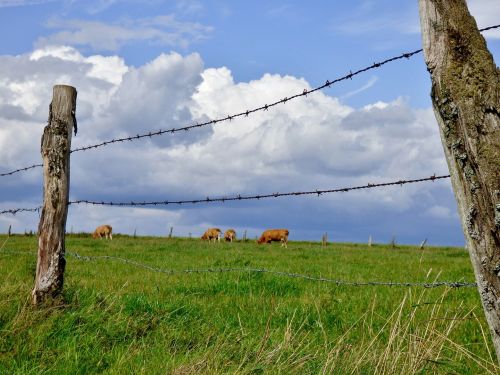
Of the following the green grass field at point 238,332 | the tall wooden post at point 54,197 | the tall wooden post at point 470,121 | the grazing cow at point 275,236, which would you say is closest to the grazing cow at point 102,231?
the grazing cow at point 275,236

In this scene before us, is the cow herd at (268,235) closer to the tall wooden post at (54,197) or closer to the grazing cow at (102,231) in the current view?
the grazing cow at (102,231)

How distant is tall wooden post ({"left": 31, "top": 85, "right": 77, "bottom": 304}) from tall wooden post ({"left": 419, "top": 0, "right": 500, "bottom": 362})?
489 centimetres

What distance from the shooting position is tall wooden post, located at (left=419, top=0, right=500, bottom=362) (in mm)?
3207

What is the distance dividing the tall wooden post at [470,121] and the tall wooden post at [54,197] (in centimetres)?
489

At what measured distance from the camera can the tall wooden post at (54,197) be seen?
22.4 ft

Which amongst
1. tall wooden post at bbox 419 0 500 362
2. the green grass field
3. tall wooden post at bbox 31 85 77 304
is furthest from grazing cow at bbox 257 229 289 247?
tall wooden post at bbox 419 0 500 362

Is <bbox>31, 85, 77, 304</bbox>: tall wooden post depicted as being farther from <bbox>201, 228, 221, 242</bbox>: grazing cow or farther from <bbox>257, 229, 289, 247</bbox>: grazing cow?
<bbox>201, 228, 221, 242</bbox>: grazing cow

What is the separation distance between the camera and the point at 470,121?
10.6 ft

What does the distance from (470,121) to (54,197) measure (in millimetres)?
5114

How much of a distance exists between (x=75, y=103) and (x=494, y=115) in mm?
5466

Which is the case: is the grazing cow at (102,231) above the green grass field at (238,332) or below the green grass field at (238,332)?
above

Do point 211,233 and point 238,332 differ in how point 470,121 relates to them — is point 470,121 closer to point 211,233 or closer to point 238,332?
point 238,332

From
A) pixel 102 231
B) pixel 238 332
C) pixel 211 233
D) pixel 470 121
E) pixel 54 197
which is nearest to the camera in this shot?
pixel 470 121

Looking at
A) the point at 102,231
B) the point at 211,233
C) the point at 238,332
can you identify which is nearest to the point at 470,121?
the point at 238,332
